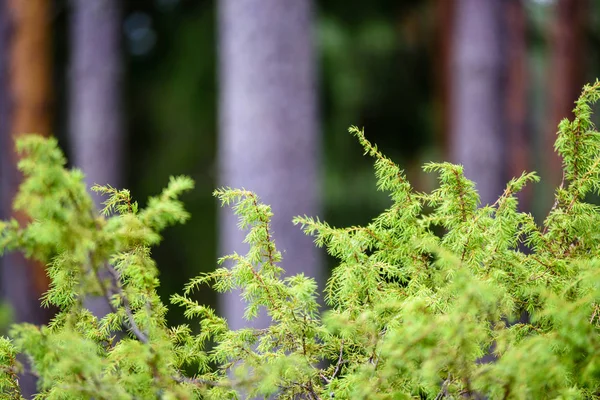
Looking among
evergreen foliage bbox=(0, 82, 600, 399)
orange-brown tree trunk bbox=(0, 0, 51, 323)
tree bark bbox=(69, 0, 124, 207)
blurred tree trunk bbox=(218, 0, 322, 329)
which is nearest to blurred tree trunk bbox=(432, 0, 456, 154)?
blurred tree trunk bbox=(218, 0, 322, 329)

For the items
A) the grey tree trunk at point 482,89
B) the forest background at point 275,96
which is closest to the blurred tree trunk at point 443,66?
A: the forest background at point 275,96

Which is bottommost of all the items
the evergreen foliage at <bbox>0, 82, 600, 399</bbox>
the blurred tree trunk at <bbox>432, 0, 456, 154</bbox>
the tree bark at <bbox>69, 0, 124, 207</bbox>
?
the evergreen foliage at <bbox>0, 82, 600, 399</bbox>

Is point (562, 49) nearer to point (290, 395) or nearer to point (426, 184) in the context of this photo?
point (426, 184)

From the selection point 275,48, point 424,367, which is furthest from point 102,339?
point 275,48

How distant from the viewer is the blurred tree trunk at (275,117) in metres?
5.09

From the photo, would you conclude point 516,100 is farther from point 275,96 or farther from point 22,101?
point 22,101

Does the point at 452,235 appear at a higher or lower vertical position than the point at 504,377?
higher

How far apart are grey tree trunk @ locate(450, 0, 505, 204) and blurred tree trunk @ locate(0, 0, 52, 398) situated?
13.1 ft

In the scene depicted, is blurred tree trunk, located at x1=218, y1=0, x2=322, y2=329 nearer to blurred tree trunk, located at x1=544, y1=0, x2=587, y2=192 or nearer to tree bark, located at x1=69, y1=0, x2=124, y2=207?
tree bark, located at x1=69, y1=0, x2=124, y2=207

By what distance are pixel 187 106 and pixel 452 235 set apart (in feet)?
28.3

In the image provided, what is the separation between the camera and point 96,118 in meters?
7.80

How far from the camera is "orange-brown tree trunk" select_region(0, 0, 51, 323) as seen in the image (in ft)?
23.5

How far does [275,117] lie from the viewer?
205 inches

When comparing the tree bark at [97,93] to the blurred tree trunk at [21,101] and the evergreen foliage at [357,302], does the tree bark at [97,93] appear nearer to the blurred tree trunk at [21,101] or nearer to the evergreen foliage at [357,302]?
the blurred tree trunk at [21,101]
